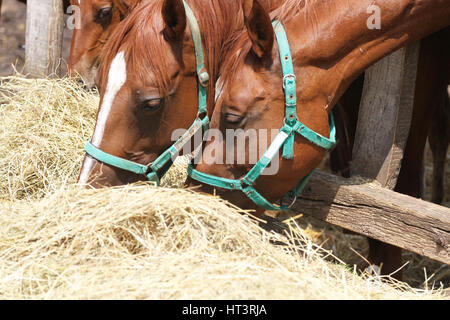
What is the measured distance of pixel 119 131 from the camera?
84.0 inches

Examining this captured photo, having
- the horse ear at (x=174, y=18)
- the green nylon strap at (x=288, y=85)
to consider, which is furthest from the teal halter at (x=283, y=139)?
the horse ear at (x=174, y=18)

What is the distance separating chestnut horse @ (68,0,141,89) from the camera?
318cm

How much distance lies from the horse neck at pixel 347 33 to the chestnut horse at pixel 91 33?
1.43 metres

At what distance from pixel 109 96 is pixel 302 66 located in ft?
2.54

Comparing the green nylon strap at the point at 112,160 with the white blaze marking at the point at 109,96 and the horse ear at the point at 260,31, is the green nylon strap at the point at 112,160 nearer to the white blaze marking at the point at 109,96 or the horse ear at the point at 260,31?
the white blaze marking at the point at 109,96

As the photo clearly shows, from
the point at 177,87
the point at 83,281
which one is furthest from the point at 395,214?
the point at 83,281

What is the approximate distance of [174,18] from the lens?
2.15m

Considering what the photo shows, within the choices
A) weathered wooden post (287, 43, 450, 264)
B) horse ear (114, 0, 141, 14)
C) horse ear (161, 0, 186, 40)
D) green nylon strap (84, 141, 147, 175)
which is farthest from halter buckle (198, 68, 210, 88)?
horse ear (114, 0, 141, 14)

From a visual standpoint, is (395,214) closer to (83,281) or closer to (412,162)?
(412,162)

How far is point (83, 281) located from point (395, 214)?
4.65 feet

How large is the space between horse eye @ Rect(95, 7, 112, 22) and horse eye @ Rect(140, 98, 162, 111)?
4.22ft

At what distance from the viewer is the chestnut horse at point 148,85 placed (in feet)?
6.95

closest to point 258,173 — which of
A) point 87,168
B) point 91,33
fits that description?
point 87,168

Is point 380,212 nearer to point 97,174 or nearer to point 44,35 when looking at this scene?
point 97,174
